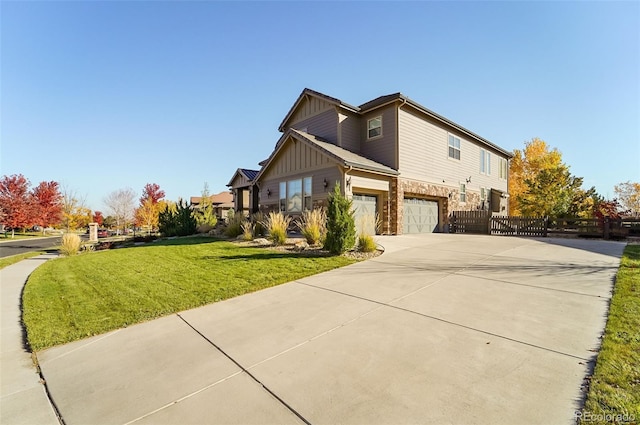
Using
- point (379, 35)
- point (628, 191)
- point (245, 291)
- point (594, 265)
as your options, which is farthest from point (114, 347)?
point (628, 191)

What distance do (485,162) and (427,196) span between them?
849 centimetres

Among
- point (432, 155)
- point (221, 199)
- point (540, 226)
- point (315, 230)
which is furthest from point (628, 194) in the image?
point (221, 199)

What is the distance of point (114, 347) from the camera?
11.4 ft

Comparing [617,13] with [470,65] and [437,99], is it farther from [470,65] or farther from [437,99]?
[437,99]

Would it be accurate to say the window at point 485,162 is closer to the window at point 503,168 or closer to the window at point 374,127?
the window at point 503,168

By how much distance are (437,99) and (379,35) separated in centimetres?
839

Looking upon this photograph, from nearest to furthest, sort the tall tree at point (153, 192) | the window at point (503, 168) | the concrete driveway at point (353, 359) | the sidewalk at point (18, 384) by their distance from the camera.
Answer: the concrete driveway at point (353, 359)
the sidewalk at point (18, 384)
the window at point (503, 168)
the tall tree at point (153, 192)

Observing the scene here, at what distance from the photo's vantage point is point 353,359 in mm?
2844

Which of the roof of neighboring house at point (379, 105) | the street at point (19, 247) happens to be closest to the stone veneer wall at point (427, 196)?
the roof of neighboring house at point (379, 105)

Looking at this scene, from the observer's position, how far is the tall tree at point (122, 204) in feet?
122

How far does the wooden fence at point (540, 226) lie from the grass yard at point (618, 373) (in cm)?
1225

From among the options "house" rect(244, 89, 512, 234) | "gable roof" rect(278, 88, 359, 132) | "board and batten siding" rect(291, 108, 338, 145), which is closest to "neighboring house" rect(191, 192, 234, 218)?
"gable roof" rect(278, 88, 359, 132)

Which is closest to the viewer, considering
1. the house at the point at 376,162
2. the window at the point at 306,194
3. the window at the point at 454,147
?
the house at the point at 376,162

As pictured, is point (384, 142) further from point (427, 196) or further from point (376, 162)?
point (427, 196)
